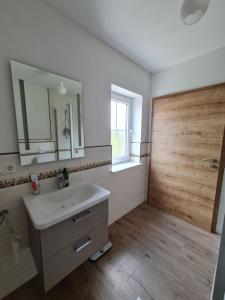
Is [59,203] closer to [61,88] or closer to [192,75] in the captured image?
[61,88]

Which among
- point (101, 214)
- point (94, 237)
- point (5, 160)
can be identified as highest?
point (5, 160)

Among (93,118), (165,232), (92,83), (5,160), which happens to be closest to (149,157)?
(165,232)

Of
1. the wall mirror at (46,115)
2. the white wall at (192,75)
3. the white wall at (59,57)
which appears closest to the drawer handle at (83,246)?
the wall mirror at (46,115)

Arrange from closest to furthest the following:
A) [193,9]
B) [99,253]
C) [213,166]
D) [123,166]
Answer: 1. [193,9]
2. [99,253]
3. [213,166]
4. [123,166]

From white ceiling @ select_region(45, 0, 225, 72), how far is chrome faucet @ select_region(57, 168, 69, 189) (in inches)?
54.3

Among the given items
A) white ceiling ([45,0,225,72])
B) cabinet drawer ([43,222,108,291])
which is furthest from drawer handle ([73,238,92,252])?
white ceiling ([45,0,225,72])

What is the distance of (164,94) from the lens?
204 centimetres

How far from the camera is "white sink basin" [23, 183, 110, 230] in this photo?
0.88 meters

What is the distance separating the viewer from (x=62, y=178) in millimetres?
1269

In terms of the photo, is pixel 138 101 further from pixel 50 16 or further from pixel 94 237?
pixel 94 237

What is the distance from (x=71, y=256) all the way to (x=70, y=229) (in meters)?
0.25

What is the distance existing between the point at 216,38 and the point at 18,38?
1.82 m

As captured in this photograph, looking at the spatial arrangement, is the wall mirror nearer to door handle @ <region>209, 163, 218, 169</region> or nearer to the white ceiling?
the white ceiling

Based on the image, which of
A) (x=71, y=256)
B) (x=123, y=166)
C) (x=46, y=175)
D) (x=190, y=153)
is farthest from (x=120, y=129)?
(x=71, y=256)
